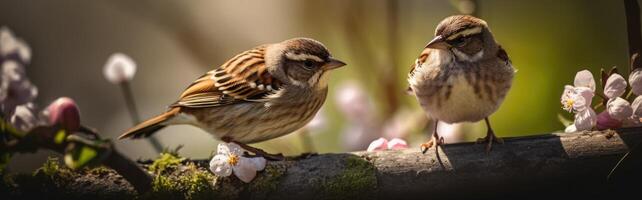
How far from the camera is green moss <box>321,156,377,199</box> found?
1681mm

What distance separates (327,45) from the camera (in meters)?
3.27

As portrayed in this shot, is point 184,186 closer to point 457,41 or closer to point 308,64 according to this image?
point 308,64

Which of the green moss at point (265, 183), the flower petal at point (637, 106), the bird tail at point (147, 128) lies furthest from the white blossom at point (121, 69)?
the flower petal at point (637, 106)

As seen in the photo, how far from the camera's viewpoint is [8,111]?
63.3 inches

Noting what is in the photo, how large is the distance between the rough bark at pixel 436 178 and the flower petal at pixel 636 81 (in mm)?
106

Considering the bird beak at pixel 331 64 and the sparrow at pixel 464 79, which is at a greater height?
the bird beak at pixel 331 64

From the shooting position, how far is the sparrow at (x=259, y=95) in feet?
6.64

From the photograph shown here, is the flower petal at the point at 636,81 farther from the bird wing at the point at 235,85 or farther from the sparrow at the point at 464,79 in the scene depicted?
the bird wing at the point at 235,85

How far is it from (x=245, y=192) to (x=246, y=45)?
1.51 metres

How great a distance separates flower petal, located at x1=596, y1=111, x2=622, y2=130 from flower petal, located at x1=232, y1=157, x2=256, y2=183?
28.1 inches

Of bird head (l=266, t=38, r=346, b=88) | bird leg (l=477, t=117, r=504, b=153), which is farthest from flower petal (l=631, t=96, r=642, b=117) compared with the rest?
bird head (l=266, t=38, r=346, b=88)

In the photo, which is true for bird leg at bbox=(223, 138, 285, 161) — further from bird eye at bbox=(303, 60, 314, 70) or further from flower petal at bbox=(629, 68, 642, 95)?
flower petal at bbox=(629, 68, 642, 95)

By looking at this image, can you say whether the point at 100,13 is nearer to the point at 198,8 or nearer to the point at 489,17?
the point at 198,8

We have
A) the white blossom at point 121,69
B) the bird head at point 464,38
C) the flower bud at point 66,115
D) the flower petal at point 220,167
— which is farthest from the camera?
the white blossom at point 121,69
